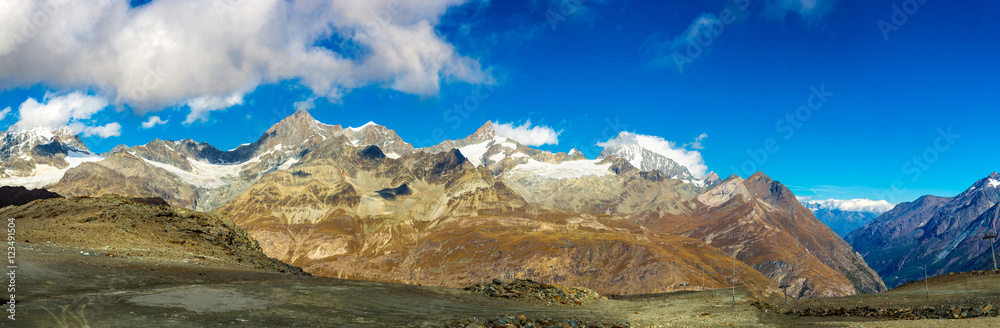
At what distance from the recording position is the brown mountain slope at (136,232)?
167ft

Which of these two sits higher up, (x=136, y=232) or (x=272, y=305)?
(x=136, y=232)

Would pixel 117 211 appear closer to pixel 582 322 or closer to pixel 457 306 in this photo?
pixel 457 306

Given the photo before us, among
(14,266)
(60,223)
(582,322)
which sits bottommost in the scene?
(582,322)

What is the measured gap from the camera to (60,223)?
5997 cm

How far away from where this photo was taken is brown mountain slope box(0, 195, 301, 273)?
50844mm

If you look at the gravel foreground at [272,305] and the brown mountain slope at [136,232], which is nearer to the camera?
the gravel foreground at [272,305]

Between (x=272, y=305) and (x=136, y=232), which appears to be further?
(x=136, y=232)

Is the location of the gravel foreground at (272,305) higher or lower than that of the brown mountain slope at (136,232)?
lower

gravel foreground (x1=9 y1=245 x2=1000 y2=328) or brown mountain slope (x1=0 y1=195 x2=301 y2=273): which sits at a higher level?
brown mountain slope (x1=0 y1=195 x2=301 y2=273)

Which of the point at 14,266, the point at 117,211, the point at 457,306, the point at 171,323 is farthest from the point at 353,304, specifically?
the point at 117,211

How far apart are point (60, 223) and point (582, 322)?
2415 inches

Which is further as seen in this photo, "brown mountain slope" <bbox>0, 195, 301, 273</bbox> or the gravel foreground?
"brown mountain slope" <bbox>0, 195, 301, 273</bbox>

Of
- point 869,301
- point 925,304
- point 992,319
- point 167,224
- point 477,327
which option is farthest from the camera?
point 167,224

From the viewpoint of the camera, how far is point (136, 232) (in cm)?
5934
